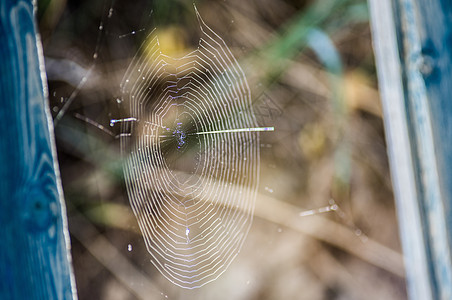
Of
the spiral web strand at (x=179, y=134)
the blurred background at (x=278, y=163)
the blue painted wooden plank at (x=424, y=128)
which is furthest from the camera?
the blurred background at (x=278, y=163)

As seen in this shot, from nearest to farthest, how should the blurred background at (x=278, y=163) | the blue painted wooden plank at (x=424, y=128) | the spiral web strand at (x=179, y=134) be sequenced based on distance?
the blue painted wooden plank at (x=424, y=128)
the spiral web strand at (x=179, y=134)
the blurred background at (x=278, y=163)

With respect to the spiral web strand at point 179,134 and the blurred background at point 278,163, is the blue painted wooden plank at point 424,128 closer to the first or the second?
the spiral web strand at point 179,134

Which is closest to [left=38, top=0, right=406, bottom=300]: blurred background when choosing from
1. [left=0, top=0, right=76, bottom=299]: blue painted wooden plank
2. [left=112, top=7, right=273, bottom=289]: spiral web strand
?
[left=112, top=7, right=273, bottom=289]: spiral web strand

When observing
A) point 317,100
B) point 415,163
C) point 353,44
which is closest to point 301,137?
point 317,100

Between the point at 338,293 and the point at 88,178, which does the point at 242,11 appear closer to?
the point at 88,178

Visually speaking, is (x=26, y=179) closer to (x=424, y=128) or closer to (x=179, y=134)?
(x=424, y=128)

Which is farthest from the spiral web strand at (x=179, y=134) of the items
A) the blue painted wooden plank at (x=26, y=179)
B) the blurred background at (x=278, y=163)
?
the blurred background at (x=278, y=163)
